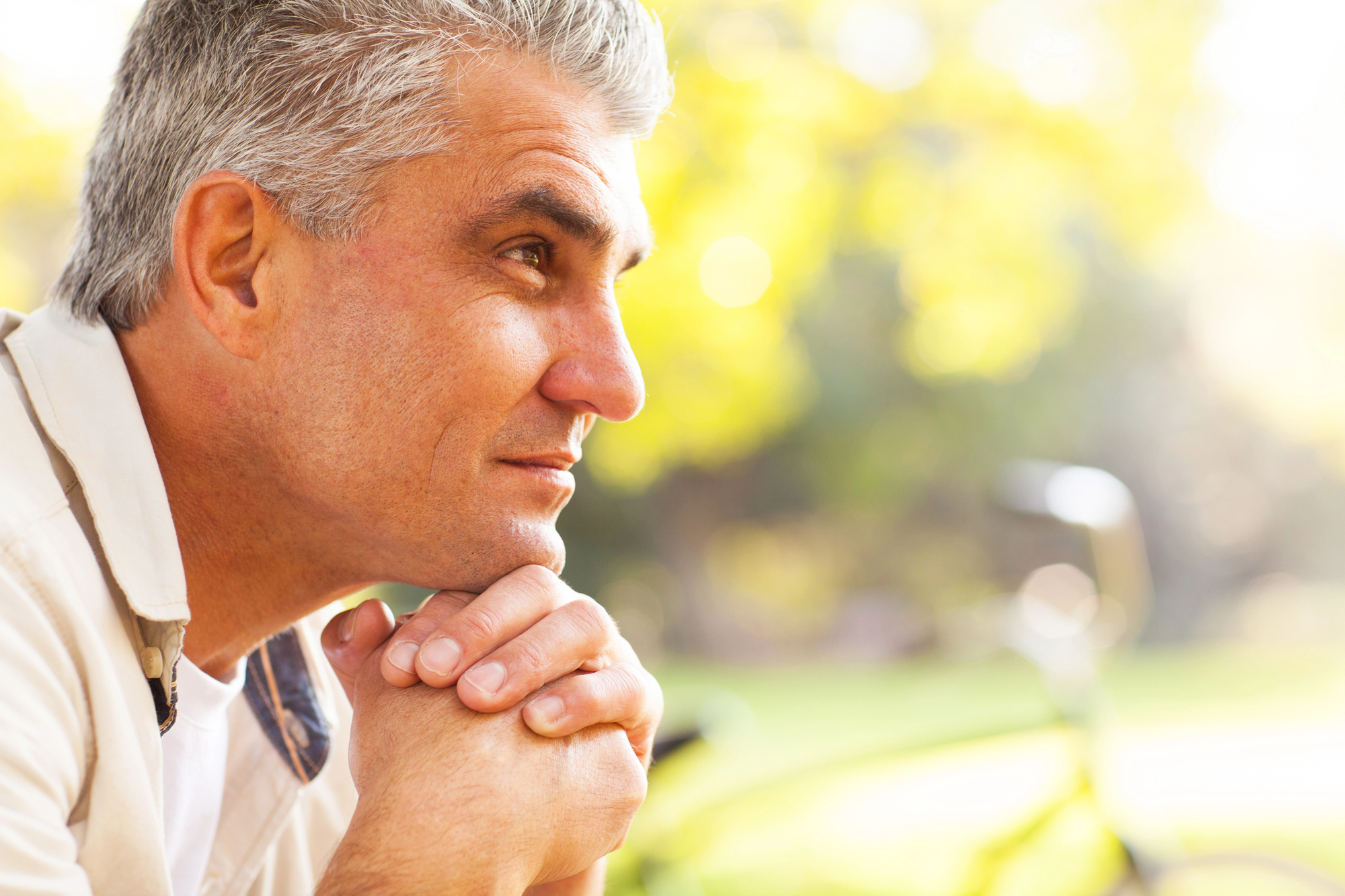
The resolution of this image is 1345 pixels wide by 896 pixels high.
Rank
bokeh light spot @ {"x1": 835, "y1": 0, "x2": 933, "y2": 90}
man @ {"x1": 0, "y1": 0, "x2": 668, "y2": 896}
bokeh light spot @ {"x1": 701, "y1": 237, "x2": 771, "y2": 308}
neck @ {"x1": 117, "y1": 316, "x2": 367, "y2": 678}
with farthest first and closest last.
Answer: bokeh light spot @ {"x1": 835, "y1": 0, "x2": 933, "y2": 90} → bokeh light spot @ {"x1": 701, "y1": 237, "x2": 771, "y2": 308} → neck @ {"x1": 117, "y1": 316, "x2": 367, "y2": 678} → man @ {"x1": 0, "y1": 0, "x2": 668, "y2": 896}

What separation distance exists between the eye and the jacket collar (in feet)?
2.02

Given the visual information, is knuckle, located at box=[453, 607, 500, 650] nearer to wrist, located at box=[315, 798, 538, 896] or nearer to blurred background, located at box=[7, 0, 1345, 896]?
wrist, located at box=[315, 798, 538, 896]

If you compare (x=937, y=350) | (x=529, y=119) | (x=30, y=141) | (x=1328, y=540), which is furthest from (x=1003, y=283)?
(x=1328, y=540)

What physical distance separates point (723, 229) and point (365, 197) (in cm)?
717

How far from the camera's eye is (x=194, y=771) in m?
1.96

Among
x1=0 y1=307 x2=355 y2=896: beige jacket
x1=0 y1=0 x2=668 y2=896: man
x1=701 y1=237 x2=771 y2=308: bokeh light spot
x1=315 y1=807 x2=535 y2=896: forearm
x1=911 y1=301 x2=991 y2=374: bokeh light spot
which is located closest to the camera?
x1=0 y1=307 x2=355 y2=896: beige jacket

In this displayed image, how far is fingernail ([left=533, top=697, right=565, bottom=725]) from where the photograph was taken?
1.59 m

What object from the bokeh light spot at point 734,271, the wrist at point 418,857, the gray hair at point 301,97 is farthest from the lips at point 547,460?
the bokeh light spot at point 734,271

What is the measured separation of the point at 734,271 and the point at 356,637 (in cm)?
736

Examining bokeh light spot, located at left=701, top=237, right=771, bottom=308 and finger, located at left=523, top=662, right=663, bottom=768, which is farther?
bokeh light spot, located at left=701, top=237, right=771, bottom=308

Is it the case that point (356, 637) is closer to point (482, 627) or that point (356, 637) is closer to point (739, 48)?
point (482, 627)

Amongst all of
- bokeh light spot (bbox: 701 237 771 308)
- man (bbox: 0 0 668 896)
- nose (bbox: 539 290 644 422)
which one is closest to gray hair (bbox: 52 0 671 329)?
man (bbox: 0 0 668 896)

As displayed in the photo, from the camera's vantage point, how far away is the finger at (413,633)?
5.42ft

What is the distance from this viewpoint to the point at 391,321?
66.2 inches
